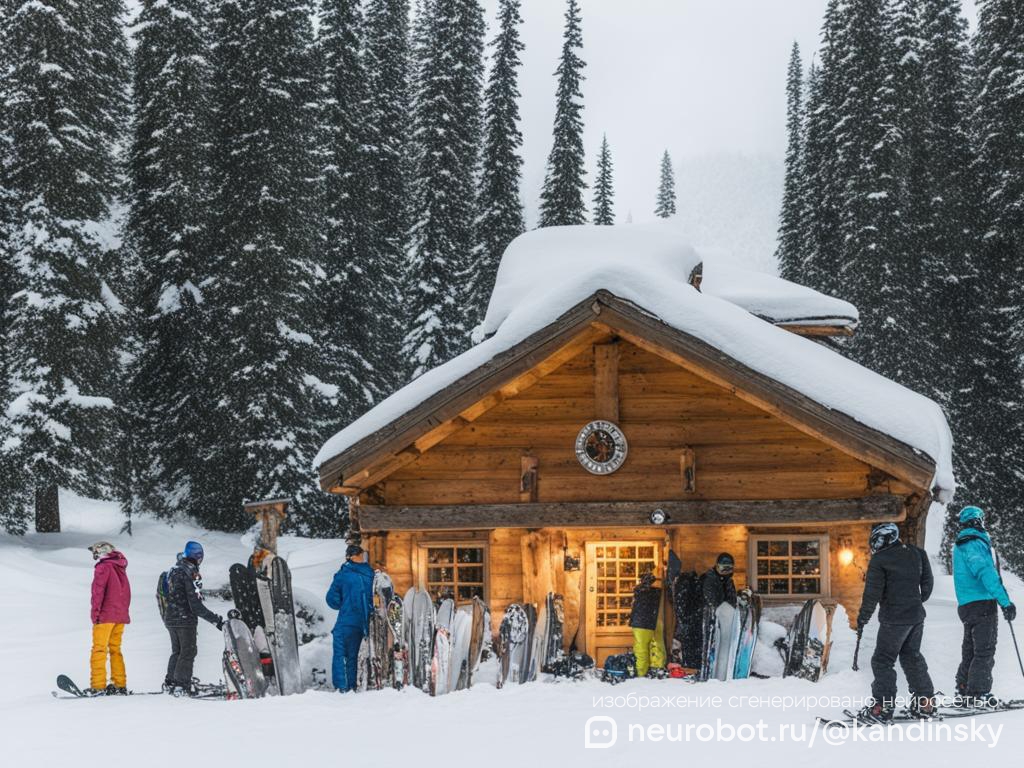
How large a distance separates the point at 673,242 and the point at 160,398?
15.1 meters

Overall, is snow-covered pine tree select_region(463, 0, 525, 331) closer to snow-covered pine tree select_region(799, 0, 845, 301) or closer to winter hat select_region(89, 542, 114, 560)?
snow-covered pine tree select_region(799, 0, 845, 301)

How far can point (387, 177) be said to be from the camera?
3531cm

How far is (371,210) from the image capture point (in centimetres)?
3231

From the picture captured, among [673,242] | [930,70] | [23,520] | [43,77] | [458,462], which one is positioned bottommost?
[23,520]

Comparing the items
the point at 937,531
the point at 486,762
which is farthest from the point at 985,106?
the point at 486,762

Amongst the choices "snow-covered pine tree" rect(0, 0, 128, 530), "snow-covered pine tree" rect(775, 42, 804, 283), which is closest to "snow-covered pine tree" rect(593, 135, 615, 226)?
"snow-covered pine tree" rect(775, 42, 804, 283)

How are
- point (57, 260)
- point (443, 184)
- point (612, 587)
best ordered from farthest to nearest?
1. point (443, 184)
2. point (57, 260)
3. point (612, 587)

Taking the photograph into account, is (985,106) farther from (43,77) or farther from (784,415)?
(43,77)

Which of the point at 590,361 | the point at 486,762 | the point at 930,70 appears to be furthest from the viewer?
the point at 930,70

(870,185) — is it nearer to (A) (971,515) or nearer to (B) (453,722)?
(A) (971,515)

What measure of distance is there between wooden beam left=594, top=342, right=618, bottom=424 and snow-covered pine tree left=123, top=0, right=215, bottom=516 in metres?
15.2

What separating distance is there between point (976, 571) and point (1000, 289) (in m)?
23.5

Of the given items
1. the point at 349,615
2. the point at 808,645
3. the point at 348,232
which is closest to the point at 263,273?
the point at 348,232

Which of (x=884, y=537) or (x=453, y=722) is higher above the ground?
(x=884, y=537)
